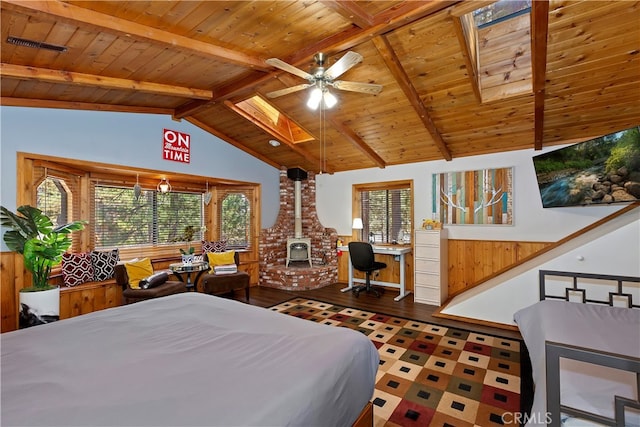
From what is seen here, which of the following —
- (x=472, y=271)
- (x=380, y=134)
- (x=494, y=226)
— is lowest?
(x=472, y=271)

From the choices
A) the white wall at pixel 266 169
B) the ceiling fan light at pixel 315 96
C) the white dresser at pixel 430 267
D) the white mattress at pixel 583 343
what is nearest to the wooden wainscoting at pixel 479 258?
the white wall at pixel 266 169

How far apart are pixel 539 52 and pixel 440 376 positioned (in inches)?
121

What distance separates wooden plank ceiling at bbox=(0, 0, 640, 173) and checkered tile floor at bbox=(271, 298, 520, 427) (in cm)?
276

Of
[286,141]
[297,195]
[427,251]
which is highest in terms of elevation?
[286,141]

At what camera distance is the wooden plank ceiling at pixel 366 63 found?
237cm

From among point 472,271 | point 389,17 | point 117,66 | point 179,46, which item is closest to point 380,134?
point 389,17

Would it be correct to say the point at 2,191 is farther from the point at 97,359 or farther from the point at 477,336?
the point at 477,336

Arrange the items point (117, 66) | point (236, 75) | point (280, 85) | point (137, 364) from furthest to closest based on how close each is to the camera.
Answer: point (280, 85) < point (236, 75) < point (117, 66) < point (137, 364)

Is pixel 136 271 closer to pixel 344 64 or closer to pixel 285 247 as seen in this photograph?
pixel 285 247

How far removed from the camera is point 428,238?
4.62 meters

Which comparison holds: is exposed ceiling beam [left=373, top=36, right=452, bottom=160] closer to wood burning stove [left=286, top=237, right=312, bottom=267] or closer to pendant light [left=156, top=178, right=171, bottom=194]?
wood burning stove [left=286, top=237, right=312, bottom=267]

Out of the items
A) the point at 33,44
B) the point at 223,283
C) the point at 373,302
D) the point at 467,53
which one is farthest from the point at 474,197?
the point at 33,44

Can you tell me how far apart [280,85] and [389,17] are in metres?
1.74

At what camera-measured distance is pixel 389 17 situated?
2.54 m
